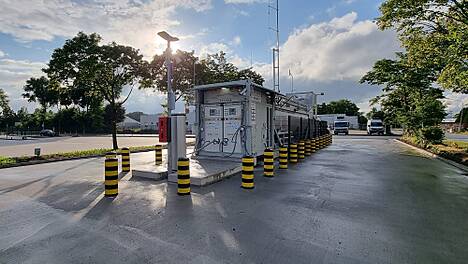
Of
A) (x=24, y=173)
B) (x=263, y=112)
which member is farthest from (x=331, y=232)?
(x=24, y=173)

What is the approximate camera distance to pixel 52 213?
198 inches

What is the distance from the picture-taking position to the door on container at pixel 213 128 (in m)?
11.1

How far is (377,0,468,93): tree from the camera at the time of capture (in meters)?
8.89

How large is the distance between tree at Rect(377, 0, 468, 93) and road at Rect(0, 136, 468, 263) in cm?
431

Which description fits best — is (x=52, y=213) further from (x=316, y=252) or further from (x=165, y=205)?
(x=316, y=252)

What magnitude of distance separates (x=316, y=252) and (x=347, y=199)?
2.84 metres

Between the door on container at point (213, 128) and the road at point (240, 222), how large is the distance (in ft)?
11.8

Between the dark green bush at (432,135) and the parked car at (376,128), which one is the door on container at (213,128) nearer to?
the dark green bush at (432,135)

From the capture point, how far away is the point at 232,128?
35.2 feet

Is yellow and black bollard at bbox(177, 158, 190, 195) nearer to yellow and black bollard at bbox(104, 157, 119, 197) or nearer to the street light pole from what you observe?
yellow and black bollard at bbox(104, 157, 119, 197)

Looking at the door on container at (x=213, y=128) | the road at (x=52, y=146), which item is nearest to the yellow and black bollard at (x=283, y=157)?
the door on container at (x=213, y=128)

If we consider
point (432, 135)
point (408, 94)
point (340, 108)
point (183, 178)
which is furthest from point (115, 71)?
point (340, 108)

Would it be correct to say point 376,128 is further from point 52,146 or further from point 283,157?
point 52,146

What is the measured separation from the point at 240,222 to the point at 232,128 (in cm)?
653
